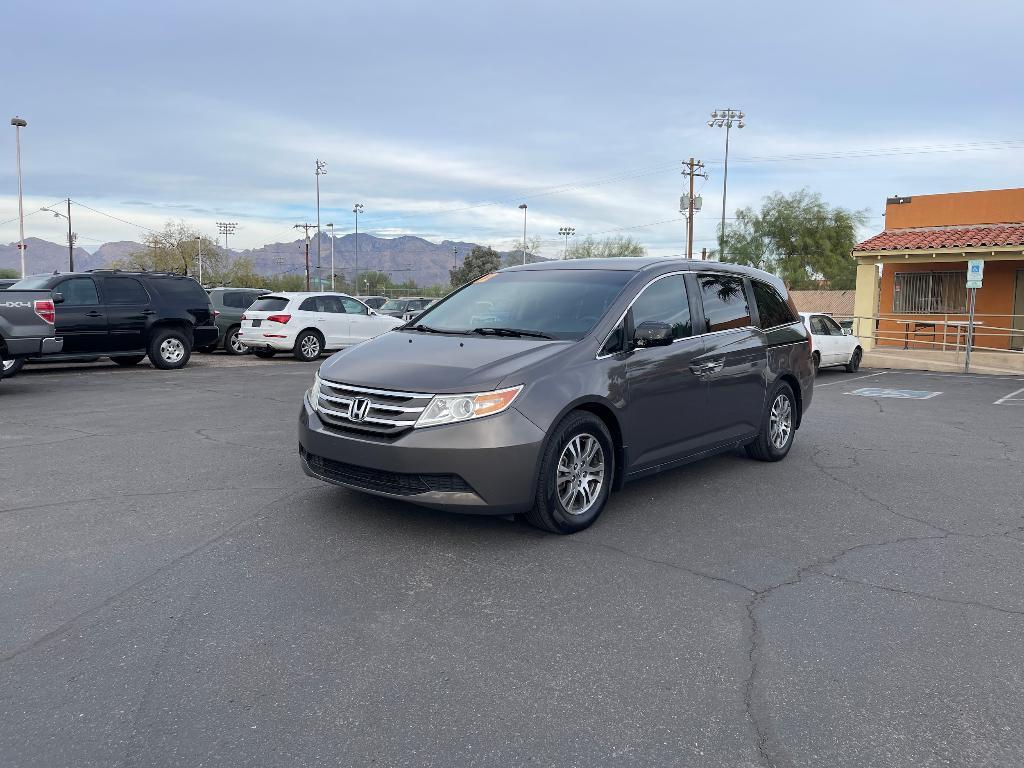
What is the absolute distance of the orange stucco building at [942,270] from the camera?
2106 cm

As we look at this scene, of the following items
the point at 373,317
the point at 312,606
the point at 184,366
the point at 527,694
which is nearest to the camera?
the point at 527,694

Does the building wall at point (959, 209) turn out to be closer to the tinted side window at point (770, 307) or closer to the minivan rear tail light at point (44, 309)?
the tinted side window at point (770, 307)

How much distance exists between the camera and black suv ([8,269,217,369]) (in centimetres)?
1445

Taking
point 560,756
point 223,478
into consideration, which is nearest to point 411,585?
point 560,756

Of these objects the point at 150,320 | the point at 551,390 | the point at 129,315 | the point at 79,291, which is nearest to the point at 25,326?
the point at 79,291

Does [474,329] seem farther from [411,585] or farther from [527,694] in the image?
[527,694]

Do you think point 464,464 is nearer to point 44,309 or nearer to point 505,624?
point 505,624

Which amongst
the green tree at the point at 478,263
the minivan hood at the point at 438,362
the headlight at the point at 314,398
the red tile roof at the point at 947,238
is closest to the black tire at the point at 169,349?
the minivan hood at the point at 438,362

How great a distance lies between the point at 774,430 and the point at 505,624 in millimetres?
4369

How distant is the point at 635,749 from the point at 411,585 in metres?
1.72

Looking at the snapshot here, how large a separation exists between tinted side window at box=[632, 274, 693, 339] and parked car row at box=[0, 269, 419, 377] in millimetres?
9354

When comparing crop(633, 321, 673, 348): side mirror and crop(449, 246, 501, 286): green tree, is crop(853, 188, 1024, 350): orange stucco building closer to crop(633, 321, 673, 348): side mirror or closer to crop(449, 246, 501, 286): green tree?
crop(633, 321, 673, 348): side mirror

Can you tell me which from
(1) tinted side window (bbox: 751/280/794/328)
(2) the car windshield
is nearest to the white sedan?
(1) tinted side window (bbox: 751/280/794/328)

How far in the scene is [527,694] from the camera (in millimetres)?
3189
